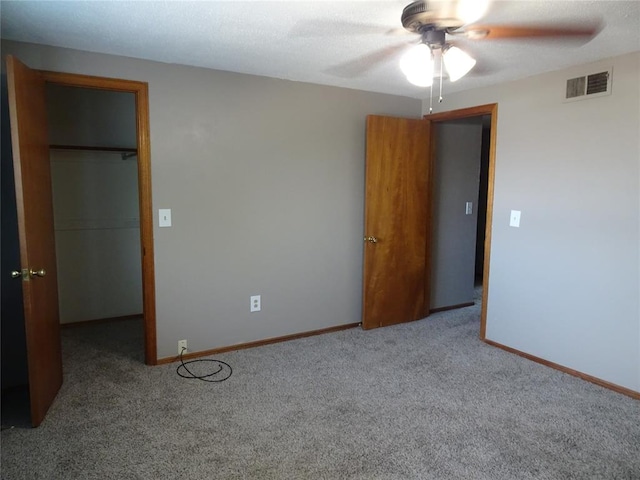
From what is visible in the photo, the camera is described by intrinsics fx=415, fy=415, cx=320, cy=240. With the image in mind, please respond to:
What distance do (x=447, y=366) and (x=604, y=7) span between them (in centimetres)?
243

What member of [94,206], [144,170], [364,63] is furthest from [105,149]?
[364,63]

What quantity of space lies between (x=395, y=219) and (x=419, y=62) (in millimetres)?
2109

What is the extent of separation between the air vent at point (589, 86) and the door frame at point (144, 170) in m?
3.00

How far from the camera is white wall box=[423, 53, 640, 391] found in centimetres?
273

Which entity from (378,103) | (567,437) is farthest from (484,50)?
(567,437)

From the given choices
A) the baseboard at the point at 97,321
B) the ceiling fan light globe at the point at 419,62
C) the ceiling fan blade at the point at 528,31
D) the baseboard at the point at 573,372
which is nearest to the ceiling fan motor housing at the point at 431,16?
the ceiling fan light globe at the point at 419,62

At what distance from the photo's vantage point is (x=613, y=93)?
9.02 ft

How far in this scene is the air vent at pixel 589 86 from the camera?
277 centimetres

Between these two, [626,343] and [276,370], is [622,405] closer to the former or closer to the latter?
[626,343]

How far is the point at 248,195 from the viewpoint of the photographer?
11.0 ft

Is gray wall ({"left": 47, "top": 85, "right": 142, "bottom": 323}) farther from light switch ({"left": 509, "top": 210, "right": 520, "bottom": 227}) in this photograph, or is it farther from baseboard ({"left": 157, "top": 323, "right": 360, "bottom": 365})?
light switch ({"left": 509, "top": 210, "right": 520, "bottom": 227})

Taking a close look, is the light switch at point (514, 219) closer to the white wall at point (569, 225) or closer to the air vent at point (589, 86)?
the white wall at point (569, 225)

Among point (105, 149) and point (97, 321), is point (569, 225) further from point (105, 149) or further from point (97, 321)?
point (97, 321)

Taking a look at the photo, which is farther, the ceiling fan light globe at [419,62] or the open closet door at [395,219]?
the open closet door at [395,219]
